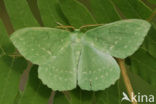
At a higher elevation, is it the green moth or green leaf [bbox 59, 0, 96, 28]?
green leaf [bbox 59, 0, 96, 28]

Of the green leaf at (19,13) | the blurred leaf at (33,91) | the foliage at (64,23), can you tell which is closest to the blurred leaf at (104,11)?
the foliage at (64,23)

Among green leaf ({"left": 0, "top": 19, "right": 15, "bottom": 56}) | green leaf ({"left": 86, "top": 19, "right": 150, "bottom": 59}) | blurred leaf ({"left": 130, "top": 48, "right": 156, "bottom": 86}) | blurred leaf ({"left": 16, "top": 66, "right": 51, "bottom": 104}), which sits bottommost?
blurred leaf ({"left": 16, "top": 66, "right": 51, "bottom": 104})

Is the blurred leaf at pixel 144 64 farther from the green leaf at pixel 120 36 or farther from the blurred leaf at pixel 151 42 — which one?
the green leaf at pixel 120 36

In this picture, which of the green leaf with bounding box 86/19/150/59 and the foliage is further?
the foliage

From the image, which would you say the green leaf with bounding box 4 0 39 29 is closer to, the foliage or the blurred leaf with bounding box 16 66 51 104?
the foliage

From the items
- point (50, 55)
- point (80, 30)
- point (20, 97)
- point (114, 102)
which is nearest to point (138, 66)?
point (114, 102)

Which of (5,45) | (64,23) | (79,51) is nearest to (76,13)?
(64,23)

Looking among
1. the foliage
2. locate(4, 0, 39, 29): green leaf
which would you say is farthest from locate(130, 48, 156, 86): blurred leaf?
locate(4, 0, 39, 29): green leaf
